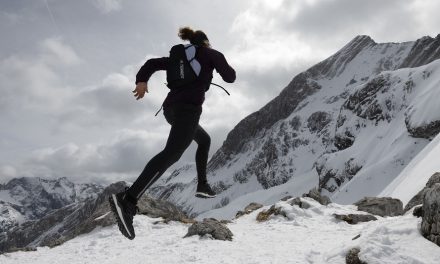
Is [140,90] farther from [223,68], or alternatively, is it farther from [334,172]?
[334,172]

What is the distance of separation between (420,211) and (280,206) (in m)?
8.25

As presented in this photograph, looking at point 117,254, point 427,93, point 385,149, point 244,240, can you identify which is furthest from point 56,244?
point 385,149

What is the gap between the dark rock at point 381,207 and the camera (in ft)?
62.0

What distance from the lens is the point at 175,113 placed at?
5387mm

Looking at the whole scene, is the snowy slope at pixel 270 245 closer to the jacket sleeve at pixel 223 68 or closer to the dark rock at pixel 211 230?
the dark rock at pixel 211 230

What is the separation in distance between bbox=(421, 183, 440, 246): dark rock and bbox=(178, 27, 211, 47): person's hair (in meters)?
4.26

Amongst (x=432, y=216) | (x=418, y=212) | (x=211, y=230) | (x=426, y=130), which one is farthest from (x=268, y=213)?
(x=426, y=130)

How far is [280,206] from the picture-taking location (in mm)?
15586

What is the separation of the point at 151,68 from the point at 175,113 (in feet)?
2.93

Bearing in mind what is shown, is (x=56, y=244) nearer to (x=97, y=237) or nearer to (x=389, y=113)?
(x=97, y=237)

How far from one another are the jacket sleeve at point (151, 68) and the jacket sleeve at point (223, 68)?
688mm

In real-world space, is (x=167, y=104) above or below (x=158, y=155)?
above

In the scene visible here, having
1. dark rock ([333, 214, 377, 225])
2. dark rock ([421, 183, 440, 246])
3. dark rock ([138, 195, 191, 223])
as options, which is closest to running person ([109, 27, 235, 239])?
dark rock ([421, 183, 440, 246])

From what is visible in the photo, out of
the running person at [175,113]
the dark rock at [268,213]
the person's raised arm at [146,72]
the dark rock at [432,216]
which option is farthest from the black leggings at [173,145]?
the dark rock at [268,213]
